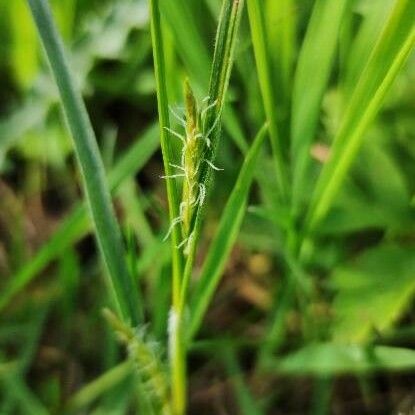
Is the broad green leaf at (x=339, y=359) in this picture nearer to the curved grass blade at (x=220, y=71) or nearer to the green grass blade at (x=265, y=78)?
the green grass blade at (x=265, y=78)

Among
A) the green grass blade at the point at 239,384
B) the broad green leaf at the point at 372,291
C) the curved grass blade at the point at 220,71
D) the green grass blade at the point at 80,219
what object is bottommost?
the green grass blade at the point at 239,384

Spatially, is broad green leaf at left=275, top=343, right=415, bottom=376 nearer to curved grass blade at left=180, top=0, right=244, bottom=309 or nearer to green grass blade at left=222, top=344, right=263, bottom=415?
green grass blade at left=222, top=344, right=263, bottom=415

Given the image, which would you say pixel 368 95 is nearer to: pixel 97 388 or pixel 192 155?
pixel 192 155

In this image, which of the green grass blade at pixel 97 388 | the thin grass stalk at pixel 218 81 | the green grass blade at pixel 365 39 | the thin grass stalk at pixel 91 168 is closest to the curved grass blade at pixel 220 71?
the thin grass stalk at pixel 218 81

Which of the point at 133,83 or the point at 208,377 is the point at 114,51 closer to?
the point at 133,83

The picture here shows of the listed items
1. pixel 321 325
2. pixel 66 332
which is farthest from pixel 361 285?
pixel 66 332

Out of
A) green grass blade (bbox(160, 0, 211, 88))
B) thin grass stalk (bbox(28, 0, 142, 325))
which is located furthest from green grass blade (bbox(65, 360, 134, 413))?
green grass blade (bbox(160, 0, 211, 88))

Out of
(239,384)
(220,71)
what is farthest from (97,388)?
(220,71)
